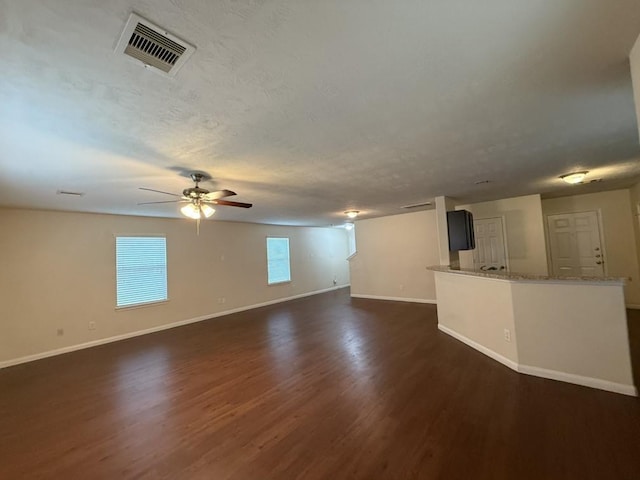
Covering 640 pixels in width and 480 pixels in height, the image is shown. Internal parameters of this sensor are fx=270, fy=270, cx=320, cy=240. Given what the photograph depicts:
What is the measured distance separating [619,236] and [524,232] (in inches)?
69.6

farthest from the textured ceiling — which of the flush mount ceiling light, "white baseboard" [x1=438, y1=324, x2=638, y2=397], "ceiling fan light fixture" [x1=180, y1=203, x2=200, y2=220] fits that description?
"white baseboard" [x1=438, y1=324, x2=638, y2=397]

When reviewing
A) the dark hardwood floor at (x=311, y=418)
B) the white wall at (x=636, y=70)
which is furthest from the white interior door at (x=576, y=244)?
the white wall at (x=636, y=70)

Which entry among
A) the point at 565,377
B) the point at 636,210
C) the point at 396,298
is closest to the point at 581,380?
the point at 565,377

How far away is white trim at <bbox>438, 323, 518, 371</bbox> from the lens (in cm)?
320

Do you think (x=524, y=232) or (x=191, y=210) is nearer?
(x=191, y=210)

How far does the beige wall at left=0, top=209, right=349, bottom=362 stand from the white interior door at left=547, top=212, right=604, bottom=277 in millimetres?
7336

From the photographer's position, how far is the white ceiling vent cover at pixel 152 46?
1.08 m

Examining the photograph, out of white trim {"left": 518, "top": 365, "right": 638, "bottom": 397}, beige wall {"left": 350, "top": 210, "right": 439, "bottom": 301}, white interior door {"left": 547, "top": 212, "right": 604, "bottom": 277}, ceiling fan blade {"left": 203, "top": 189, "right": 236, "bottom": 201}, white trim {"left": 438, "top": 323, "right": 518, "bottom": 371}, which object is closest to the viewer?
white trim {"left": 518, "top": 365, "right": 638, "bottom": 397}

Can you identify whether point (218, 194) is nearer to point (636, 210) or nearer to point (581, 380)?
point (581, 380)

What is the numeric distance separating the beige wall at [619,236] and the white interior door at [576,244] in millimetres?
127

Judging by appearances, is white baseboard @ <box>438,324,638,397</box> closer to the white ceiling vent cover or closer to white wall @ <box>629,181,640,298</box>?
the white ceiling vent cover

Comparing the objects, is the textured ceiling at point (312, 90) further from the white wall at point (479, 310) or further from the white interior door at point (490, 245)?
the white interior door at point (490, 245)

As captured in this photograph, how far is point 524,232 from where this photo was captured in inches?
220

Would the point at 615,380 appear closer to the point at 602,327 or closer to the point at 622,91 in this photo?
the point at 602,327
